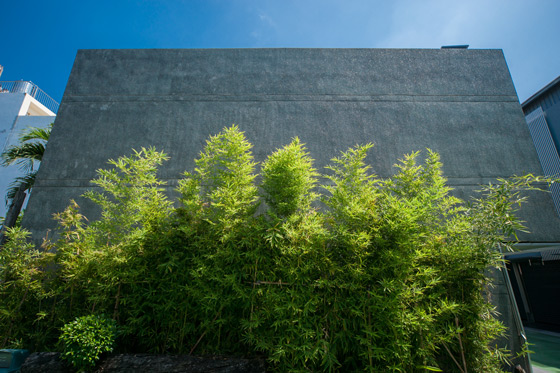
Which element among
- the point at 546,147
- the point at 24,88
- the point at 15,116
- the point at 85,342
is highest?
the point at 24,88

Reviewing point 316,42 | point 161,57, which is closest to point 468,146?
point 316,42

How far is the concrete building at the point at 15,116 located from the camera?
9484mm

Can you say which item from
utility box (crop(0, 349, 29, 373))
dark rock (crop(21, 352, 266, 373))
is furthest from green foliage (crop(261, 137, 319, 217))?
utility box (crop(0, 349, 29, 373))

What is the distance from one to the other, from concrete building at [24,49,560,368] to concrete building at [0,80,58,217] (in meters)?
6.50

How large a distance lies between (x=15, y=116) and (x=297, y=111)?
1109 cm

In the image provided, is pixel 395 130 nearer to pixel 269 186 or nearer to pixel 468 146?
pixel 468 146

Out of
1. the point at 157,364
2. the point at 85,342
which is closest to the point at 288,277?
the point at 157,364

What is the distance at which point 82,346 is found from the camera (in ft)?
7.41

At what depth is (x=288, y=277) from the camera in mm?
2422

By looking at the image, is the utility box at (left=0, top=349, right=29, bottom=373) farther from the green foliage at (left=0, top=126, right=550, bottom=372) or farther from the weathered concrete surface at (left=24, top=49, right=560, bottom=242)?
the weathered concrete surface at (left=24, top=49, right=560, bottom=242)

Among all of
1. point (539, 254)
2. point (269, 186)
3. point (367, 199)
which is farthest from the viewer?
point (539, 254)

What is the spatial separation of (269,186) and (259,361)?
1.51 m

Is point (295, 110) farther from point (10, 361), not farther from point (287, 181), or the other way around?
point (10, 361)

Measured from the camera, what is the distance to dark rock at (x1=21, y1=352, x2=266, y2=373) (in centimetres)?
222
